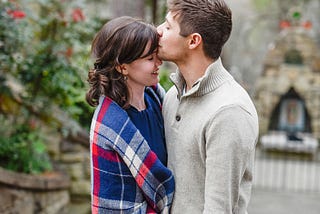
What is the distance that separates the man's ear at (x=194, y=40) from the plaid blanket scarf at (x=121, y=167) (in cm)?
34

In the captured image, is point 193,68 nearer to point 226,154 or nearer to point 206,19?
point 206,19

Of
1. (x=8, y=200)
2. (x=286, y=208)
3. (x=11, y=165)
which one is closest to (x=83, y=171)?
(x=11, y=165)

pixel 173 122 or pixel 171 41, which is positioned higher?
pixel 171 41

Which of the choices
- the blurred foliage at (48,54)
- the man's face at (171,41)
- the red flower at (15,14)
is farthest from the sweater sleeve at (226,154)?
the red flower at (15,14)

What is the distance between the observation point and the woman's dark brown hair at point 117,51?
6.09 ft

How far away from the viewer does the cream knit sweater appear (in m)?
1.71

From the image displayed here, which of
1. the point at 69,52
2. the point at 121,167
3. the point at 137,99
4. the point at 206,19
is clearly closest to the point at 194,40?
the point at 206,19

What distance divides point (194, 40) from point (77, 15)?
302 cm

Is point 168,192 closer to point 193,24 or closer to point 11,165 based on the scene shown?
point 193,24

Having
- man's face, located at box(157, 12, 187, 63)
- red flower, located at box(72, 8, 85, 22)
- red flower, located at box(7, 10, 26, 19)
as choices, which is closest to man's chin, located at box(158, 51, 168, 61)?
man's face, located at box(157, 12, 187, 63)

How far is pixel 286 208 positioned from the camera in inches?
285

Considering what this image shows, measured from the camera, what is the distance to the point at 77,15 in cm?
466

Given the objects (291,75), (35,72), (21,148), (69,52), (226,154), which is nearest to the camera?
(226,154)

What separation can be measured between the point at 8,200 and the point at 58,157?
142cm
